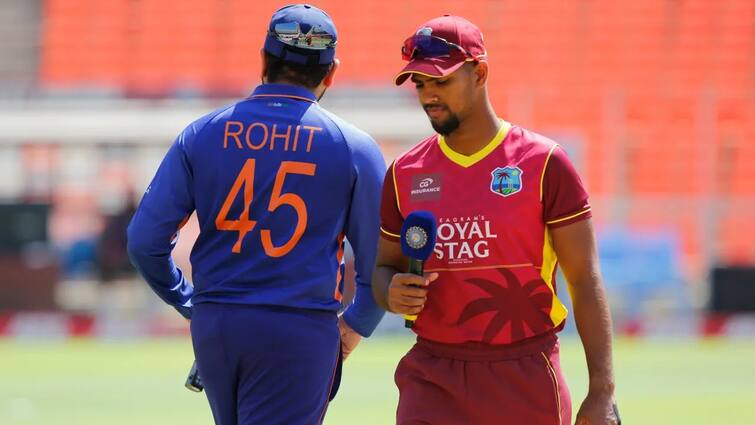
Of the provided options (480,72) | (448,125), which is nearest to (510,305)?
(448,125)

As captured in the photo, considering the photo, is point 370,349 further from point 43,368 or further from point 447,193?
point 447,193

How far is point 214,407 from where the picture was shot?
14.6 feet

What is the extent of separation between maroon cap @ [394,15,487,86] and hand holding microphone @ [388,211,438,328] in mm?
472

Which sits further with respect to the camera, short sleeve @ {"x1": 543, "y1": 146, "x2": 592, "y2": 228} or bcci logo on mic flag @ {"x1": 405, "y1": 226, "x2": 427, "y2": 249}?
short sleeve @ {"x1": 543, "y1": 146, "x2": 592, "y2": 228}

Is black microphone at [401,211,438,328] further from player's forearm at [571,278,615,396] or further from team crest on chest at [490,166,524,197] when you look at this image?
player's forearm at [571,278,615,396]

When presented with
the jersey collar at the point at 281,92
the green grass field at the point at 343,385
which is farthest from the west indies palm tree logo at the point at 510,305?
the green grass field at the point at 343,385

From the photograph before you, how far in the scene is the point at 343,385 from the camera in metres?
11.8

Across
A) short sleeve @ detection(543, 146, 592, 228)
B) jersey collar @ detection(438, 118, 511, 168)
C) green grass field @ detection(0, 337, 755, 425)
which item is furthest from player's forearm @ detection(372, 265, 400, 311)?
green grass field @ detection(0, 337, 755, 425)

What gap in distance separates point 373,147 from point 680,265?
12900mm

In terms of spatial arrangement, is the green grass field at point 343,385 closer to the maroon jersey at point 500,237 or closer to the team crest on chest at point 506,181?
the maroon jersey at point 500,237

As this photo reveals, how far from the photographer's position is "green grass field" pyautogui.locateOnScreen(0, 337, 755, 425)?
1012 cm

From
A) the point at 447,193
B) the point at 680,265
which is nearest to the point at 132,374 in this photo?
the point at 680,265

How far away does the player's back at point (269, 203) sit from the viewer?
4344mm

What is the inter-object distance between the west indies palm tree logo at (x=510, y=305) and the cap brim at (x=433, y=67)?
2.22 feet
